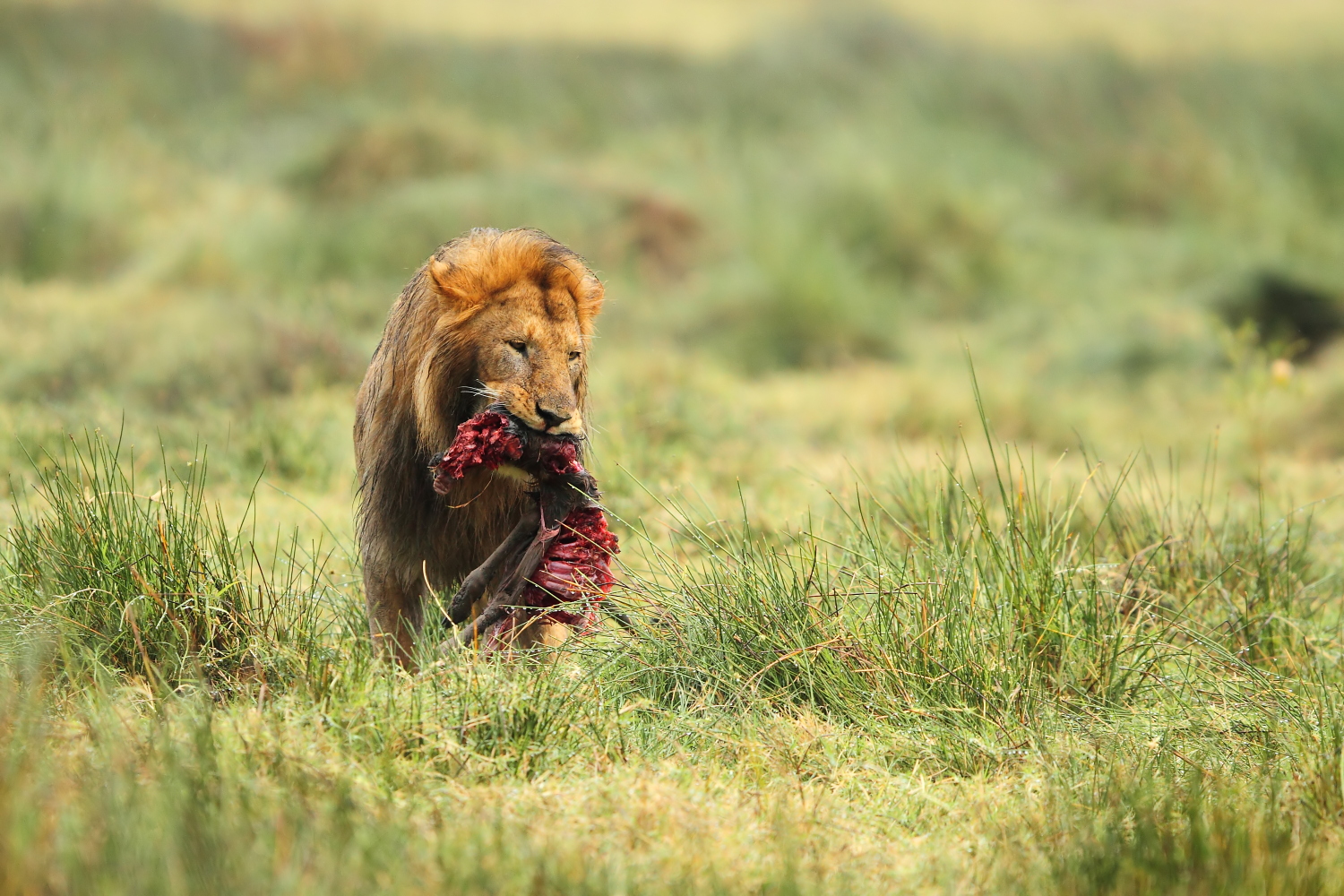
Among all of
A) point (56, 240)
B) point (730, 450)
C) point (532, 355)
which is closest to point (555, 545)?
point (532, 355)

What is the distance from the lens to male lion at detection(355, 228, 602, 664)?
3758 millimetres

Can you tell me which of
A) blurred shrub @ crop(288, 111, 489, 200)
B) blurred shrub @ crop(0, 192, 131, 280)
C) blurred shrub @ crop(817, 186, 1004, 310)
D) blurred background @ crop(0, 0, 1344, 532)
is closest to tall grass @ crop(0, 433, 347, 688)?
blurred background @ crop(0, 0, 1344, 532)

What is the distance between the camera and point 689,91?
19641 mm

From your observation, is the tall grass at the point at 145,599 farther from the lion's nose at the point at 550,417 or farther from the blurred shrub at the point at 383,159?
the blurred shrub at the point at 383,159

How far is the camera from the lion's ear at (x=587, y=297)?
4.04 m

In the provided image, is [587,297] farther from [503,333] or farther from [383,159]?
[383,159]

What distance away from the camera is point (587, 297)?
13.4 ft

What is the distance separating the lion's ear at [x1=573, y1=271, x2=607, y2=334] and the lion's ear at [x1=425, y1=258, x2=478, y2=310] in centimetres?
32

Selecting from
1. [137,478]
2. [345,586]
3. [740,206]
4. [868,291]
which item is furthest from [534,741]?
[740,206]

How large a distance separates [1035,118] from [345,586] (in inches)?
651

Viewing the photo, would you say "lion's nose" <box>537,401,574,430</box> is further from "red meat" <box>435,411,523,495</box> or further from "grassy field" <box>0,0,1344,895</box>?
"grassy field" <box>0,0,1344,895</box>

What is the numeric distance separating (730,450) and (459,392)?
389cm

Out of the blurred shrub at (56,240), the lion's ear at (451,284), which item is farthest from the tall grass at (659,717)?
the blurred shrub at (56,240)

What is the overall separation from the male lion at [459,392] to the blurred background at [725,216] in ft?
3.84
